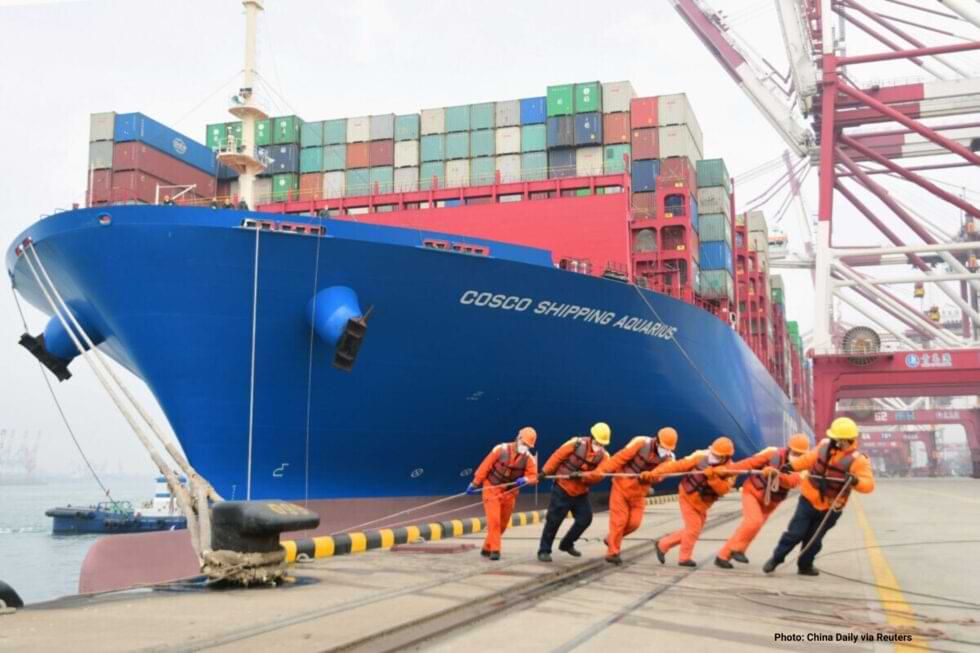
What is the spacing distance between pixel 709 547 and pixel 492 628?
6.07m

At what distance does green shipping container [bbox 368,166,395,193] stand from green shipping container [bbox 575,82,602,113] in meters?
6.08

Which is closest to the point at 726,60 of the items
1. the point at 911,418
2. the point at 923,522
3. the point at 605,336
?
the point at 605,336

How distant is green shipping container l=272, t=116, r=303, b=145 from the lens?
91.9 ft

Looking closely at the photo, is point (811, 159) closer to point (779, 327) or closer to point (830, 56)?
point (830, 56)

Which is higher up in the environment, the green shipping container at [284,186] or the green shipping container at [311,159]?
the green shipping container at [311,159]

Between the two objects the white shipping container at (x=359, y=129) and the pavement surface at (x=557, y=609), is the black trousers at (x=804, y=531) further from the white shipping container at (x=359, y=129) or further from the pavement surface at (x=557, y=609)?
the white shipping container at (x=359, y=129)

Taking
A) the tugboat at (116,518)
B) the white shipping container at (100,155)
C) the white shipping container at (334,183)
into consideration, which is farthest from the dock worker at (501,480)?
the tugboat at (116,518)

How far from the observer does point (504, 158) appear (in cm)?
2627

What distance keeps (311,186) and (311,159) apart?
3.73 feet

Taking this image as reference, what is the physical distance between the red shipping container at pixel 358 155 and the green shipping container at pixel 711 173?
11431 mm

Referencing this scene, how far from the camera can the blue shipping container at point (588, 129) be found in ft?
85.1

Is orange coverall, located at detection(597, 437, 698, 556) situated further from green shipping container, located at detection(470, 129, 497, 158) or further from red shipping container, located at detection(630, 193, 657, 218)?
green shipping container, located at detection(470, 129, 497, 158)

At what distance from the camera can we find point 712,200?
2991 centimetres

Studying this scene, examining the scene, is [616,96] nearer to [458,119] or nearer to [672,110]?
[672,110]
